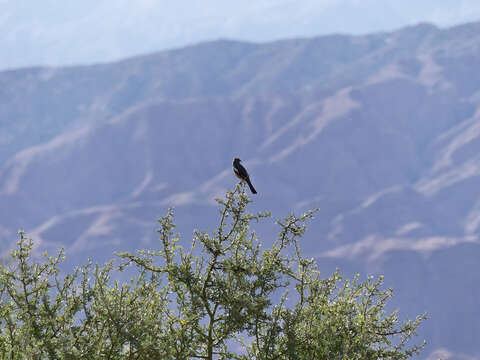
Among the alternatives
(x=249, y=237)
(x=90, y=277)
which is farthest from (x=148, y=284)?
(x=249, y=237)

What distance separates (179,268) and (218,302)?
82 cm

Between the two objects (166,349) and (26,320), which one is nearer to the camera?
(166,349)

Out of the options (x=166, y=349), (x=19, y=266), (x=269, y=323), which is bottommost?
(x=166, y=349)

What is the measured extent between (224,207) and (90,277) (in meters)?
2.75

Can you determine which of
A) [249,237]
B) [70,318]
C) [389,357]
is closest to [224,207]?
[249,237]

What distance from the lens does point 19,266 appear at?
524 inches

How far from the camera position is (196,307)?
12.8 metres

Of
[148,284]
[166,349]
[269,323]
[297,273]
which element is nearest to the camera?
[166,349]

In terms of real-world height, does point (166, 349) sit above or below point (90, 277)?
below

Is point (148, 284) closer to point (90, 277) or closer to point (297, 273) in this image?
point (90, 277)

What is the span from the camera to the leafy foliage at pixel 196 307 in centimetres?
1216

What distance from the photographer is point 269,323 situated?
12812 mm

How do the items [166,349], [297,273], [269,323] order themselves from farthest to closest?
[297,273] < [269,323] < [166,349]

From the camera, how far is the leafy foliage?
39.9 ft
